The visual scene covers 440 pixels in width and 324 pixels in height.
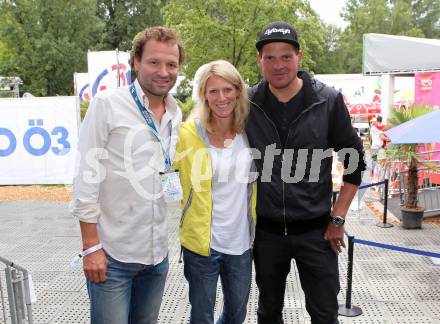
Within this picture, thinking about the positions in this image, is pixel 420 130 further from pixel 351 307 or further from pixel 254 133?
pixel 254 133

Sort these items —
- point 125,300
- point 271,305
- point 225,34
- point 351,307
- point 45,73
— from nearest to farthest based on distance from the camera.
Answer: point 125,300 < point 271,305 < point 351,307 < point 225,34 < point 45,73

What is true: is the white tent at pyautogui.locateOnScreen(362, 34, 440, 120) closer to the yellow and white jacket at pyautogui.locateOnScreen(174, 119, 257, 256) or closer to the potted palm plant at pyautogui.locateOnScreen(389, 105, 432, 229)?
the potted palm plant at pyautogui.locateOnScreen(389, 105, 432, 229)

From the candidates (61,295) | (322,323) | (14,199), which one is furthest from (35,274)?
(14,199)

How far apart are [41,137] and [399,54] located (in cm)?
798

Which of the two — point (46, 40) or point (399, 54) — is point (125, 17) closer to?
point (46, 40)

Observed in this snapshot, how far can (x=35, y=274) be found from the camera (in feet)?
17.9

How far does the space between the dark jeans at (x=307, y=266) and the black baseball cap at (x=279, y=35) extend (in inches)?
46.4

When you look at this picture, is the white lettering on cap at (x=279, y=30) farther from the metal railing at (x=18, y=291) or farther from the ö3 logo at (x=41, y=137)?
the ö3 logo at (x=41, y=137)

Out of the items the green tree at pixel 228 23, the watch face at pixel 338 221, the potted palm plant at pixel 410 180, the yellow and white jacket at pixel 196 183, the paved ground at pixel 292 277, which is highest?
the green tree at pixel 228 23

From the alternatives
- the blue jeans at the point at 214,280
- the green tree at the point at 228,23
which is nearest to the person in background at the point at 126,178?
the blue jeans at the point at 214,280

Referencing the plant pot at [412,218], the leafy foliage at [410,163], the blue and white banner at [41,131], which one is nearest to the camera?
the plant pot at [412,218]

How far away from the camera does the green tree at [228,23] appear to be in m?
17.7

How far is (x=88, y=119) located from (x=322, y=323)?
1941 millimetres

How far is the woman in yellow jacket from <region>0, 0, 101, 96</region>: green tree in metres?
23.1
